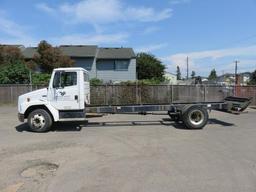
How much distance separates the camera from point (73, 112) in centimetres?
1272

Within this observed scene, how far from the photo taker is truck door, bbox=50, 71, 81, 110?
1256 centimetres

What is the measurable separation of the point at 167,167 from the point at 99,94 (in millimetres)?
18407

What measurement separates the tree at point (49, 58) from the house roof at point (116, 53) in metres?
5.88

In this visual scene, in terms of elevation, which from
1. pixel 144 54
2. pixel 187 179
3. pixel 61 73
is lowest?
pixel 187 179

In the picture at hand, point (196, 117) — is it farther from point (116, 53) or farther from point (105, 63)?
point (116, 53)

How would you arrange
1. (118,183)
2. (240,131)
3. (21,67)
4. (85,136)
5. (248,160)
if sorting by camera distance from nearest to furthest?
(118,183), (248,160), (85,136), (240,131), (21,67)

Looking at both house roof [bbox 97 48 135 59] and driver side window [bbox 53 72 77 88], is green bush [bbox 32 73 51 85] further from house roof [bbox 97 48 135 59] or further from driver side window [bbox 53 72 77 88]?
driver side window [bbox 53 72 77 88]

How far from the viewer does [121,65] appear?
1615 inches

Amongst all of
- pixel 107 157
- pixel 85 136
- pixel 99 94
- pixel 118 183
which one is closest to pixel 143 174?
pixel 118 183

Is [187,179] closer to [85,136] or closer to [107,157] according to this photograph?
[107,157]

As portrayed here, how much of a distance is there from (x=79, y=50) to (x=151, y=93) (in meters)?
18.3

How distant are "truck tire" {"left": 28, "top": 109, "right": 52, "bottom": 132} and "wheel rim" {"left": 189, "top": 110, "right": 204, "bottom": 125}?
18.8 ft

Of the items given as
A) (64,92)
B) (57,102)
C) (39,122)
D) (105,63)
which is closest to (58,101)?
(57,102)

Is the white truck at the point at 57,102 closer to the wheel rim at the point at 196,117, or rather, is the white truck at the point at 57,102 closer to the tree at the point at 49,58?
the wheel rim at the point at 196,117
